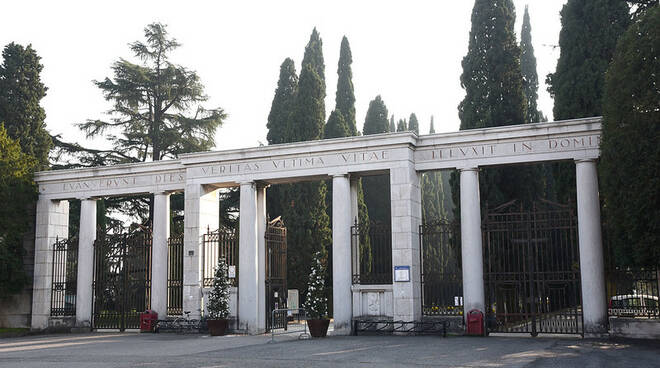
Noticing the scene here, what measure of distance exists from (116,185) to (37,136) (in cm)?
590

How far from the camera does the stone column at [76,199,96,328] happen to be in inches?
901

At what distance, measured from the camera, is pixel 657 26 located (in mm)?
14562

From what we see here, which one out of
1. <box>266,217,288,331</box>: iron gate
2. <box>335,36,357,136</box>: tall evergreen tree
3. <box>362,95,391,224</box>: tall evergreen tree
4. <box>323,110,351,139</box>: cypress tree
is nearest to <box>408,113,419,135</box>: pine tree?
<box>335,36,357,136</box>: tall evergreen tree

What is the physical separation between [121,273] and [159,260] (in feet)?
7.36

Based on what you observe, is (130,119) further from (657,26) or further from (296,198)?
(657,26)

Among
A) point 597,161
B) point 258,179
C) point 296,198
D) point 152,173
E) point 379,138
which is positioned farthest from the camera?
point 296,198

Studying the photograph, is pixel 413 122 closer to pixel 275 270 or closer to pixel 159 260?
pixel 275 270

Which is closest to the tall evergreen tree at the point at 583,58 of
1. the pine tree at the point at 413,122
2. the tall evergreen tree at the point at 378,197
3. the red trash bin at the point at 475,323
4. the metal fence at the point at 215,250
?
the red trash bin at the point at 475,323

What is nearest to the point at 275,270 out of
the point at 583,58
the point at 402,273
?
the point at 402,273

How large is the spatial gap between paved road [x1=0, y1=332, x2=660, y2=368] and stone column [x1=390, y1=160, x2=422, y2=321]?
1021mm

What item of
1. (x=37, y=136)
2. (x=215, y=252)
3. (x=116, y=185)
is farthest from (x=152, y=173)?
(x=37, y=136)

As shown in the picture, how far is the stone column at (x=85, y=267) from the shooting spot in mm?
22873

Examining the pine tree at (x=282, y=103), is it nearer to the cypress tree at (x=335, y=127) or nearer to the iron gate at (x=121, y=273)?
the cypress tree at (x=335, y=127)

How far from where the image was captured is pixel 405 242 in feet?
61.8
